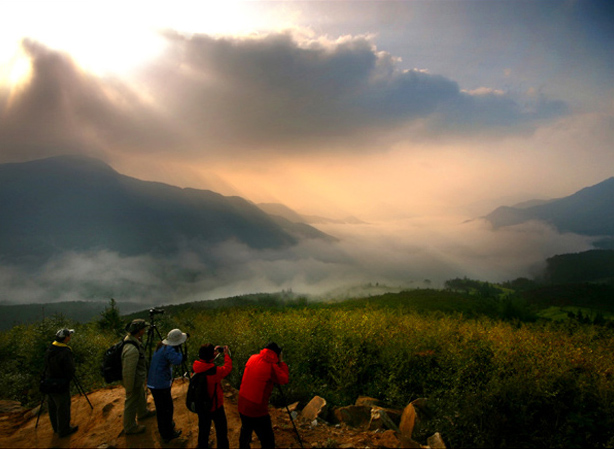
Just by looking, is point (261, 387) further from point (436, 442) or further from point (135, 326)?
point (436, 442)

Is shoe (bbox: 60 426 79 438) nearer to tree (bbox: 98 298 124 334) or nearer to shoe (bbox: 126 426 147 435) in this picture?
shoe (bbox: 126 426 147 435)

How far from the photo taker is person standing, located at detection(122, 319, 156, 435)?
316 inches

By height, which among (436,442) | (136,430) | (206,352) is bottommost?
(436,442)

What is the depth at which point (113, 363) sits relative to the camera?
26.5 feet

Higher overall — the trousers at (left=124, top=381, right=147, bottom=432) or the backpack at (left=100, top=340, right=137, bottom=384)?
the backpack at (left=100, top=340, right=137, bottom=384)

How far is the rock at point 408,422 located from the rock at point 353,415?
1.16 m

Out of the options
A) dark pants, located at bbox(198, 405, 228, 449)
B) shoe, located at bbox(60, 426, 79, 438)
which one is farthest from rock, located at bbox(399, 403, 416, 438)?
shoe, located at bbox(60, 426, 79, 438)

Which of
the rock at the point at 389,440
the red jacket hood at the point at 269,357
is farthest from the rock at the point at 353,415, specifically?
the red jacket hood at the point at 269,357

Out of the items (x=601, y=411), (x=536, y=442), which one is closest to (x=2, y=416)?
(x=536, y=442)

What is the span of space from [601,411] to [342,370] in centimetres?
934

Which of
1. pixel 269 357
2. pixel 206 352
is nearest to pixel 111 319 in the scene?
pixel 206 352

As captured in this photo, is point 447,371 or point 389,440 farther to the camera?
point 447,371

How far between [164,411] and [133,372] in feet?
3.88

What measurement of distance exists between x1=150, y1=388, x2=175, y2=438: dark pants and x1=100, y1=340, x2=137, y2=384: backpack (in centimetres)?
101
